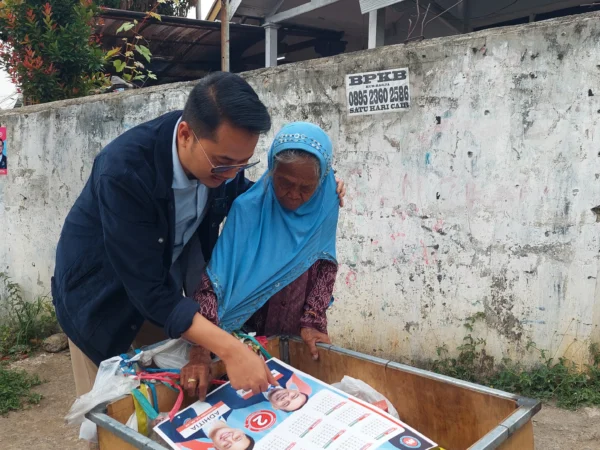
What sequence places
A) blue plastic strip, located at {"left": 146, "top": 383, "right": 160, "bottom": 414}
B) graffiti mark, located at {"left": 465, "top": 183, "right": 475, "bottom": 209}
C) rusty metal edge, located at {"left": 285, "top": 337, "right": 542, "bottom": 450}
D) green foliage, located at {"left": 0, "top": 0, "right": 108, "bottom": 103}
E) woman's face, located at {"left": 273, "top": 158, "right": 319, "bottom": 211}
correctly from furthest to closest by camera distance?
green foliage, located at {"left": 0, "top": 0, "right": 108, "bottom": 103}
graffiti mark, located at {"left": 465, "top": 183, "right": 475, "bottom": 209}
woman's face, located at {"left": 273, "top": 158, "right": 319, "bottom": 211}
blue plastic strip, located at {"left": 146, "top": 383, "right": 160, "bottom": 414}
rusty metal edge, located at {"left": 285, "top": 337, "right": 542, "bottom": 450}

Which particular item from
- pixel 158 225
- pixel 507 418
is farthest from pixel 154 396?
pixel 507 418

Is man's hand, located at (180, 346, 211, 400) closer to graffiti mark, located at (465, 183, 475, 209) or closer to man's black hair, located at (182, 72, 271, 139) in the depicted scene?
man's black hair, located at (182, 72, 271, 139)

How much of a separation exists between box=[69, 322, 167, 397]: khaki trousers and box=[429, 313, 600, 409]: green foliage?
1.83 m

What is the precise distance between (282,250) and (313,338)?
0.30 metres

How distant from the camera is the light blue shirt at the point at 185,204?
1561 mm

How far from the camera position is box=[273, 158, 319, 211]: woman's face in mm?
1641

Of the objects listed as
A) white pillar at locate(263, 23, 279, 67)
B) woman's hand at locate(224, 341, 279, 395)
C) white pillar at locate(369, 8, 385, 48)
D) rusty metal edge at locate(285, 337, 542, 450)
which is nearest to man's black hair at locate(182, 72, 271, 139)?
woman's hand at locate(224, 341, 279, 395)

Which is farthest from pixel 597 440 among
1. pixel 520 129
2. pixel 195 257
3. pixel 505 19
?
pixel 505 19

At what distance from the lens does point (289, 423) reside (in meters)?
1.35

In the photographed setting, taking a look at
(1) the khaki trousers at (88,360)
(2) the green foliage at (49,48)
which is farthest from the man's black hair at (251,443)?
(2) the green foliage at (49,48)

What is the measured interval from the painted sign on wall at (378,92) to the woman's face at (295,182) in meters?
1.67

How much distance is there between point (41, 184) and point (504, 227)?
372cm

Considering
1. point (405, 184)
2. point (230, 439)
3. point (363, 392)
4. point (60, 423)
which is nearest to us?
point (230, 439)

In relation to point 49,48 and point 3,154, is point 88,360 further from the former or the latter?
point 49,48
